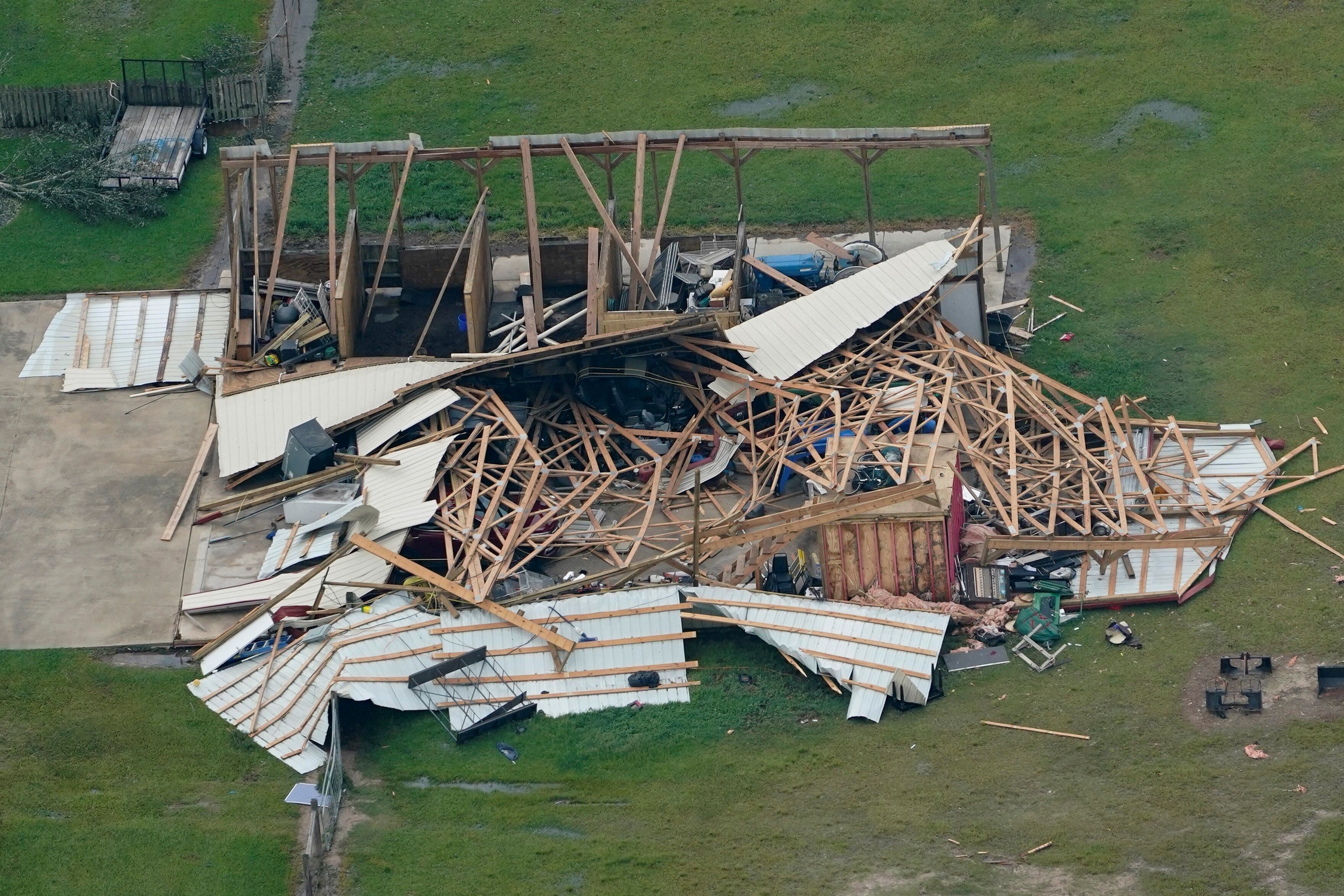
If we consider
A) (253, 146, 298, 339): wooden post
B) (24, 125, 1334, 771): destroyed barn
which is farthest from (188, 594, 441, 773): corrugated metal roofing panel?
(253, 146, 298, 339): wooden post

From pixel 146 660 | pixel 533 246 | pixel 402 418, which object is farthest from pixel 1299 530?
pixel 146 660

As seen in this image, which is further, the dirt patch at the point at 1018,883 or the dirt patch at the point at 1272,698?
the dirt patch at the point at 1272,698

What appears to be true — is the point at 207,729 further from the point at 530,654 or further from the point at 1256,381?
the point at 1256,381

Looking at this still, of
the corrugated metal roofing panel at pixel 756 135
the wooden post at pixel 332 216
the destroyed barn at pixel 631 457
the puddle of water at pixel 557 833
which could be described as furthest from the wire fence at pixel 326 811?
the corrugated metal roofing panel at pixel 756 135

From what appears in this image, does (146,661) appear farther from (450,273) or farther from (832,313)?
(832,313)

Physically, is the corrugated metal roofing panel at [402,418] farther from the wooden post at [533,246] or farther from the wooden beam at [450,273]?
the wooden post at [533,246]

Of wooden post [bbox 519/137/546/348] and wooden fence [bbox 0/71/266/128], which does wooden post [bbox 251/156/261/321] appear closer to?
wooden post [bbox 519/137/546/348]
